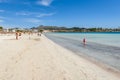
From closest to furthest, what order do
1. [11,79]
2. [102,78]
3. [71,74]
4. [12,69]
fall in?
[11,79] < [102,78] < [71,74] < [12,69]

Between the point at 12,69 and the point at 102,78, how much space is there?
3.77 metres

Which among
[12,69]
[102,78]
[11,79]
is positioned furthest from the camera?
[12,69]

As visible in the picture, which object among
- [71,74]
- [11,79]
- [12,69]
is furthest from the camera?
[12,69]

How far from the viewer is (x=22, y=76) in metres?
6.86

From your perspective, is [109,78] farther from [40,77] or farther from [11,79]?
[11,79]

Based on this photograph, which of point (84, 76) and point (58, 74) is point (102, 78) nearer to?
point (84, 76)

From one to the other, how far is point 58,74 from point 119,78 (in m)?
2.33

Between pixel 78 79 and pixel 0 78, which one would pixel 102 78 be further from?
pixel 0 78

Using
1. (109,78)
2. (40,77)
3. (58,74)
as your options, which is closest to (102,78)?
(109,78)

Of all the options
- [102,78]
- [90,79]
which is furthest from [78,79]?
[102,78]

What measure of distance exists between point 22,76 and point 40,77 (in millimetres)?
696

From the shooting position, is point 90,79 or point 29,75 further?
point 29,75

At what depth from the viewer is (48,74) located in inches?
286

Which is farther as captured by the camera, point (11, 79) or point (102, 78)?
point (102, 78)
